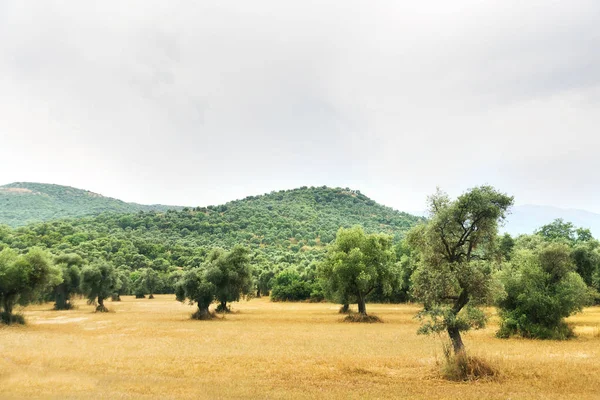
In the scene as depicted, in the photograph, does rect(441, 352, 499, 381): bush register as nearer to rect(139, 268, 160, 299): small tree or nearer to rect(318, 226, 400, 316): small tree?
rect(318, 226, 400, 316): small tree

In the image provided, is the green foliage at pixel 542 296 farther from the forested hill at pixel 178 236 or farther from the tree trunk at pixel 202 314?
the forested hill at pixel 178 236

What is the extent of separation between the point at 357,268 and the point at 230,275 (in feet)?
56.8

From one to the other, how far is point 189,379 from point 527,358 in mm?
20094

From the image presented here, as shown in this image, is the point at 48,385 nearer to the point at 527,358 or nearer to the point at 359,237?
the point at 527,358

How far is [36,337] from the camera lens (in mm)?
34719

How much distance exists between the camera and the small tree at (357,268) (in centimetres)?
5302

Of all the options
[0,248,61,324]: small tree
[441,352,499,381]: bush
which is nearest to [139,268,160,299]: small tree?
[0,248,61,324]: small tree

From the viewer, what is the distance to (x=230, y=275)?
55656 millimetres

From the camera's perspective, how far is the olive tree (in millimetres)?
21703

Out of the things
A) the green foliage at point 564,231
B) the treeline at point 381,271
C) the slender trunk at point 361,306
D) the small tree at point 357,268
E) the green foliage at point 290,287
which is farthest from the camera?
the green foliage at point 564,231

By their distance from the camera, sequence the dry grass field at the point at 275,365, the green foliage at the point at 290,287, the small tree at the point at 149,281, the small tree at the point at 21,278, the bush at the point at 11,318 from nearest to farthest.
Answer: the dry grass field at the point at 275,365 < the bush at the point at 11,318 < the small tree at the point at 21,278 < the green foliage at the point at 290,287 < the small tree at the point at 149,281

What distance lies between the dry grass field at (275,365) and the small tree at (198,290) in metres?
14.7

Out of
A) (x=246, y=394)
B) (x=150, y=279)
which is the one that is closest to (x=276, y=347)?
(x=246, y=394)

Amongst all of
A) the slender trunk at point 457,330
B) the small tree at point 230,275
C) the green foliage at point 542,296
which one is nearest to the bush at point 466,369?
the slender trunk at point 457,330
